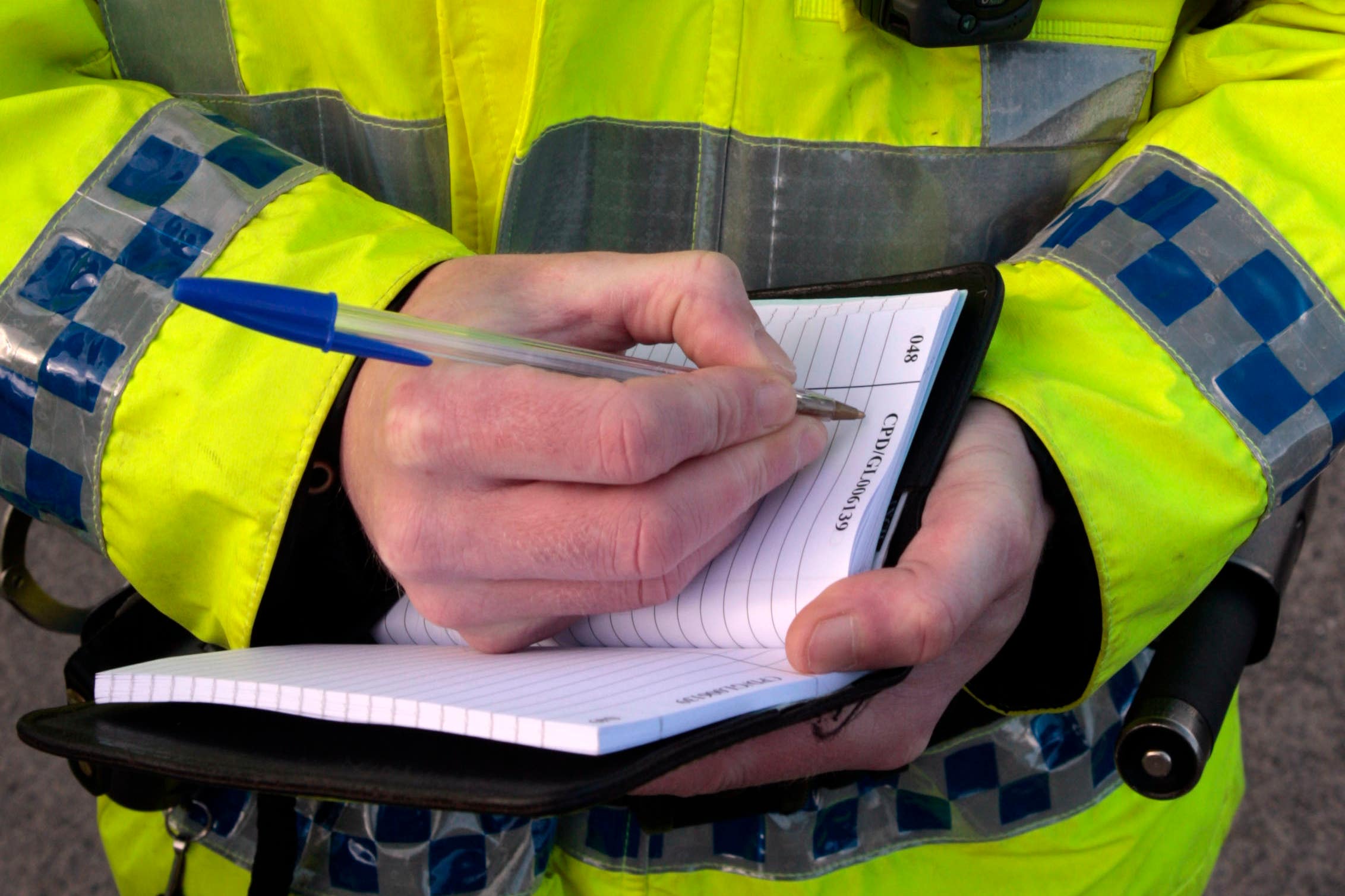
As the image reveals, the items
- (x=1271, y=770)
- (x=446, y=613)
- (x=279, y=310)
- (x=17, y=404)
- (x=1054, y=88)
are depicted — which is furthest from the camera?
(x=1271, y=770)

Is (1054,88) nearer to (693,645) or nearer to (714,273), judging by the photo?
(714,273)

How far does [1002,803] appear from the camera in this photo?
81cm

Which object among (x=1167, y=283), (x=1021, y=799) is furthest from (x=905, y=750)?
(x=1167, y=283)

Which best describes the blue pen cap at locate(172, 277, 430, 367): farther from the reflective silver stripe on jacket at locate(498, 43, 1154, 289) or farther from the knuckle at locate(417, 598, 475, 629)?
the reflective silver stripe on jacket at locate(498, 43, 1154, 289)

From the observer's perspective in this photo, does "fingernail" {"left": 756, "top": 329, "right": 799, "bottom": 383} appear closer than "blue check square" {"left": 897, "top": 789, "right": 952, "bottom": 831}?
Yes

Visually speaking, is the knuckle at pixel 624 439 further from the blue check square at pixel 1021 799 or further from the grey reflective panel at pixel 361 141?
the blue check square at pixel 1021 799

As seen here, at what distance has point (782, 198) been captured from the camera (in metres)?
0.76

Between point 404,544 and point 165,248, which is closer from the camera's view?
point 404,544

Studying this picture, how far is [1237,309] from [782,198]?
316 mm

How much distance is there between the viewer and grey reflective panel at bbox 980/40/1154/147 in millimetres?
749

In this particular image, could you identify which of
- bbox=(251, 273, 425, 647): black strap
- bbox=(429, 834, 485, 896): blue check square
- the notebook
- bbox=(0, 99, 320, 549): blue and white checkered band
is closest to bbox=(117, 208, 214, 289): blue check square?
bbox=(0, 99, 320, 549): blue and white checkered band

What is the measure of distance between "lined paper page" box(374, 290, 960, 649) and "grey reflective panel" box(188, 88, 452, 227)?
31cm

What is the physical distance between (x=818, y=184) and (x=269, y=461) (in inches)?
16.8

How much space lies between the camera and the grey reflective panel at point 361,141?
743 millimetres
